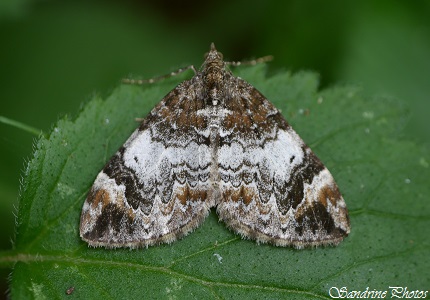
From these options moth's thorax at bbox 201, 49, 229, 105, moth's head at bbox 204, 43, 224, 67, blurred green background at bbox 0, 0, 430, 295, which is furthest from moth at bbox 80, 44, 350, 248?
blurred green background at bbox 0, 0, 430, 295

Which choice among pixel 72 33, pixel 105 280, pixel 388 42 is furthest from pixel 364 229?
pixel 72 33

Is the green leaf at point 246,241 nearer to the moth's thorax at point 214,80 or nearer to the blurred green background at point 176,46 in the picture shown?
the moth's thorax at point 214,80

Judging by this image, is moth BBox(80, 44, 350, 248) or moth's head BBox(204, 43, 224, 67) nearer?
moth BBox(80, 44, 350, 248)

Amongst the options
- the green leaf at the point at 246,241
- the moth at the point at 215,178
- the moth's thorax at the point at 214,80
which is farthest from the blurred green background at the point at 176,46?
the moth at the point at 215,178

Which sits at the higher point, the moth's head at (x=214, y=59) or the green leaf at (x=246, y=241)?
the moth's head at (x=214, y=59)

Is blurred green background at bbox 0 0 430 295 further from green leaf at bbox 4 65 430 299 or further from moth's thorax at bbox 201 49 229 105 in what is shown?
moth's thorax at bbox 201 49 229 105

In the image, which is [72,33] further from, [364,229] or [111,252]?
[364,229]
